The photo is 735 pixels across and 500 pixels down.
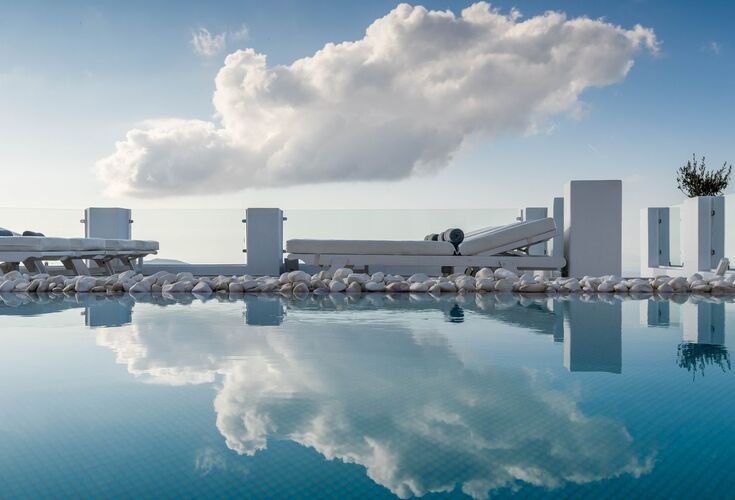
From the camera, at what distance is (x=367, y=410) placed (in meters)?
2.10

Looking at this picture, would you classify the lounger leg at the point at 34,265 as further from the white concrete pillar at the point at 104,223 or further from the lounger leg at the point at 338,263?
the lounger leg at the point at 338,263

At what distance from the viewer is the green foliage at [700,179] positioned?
1382 cm

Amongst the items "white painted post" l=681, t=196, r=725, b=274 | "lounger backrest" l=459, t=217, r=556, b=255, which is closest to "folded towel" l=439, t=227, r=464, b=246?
"lounger backrest" l=459, t=217, r=556, b=255

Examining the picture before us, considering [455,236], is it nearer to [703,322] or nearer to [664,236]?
[703,322]

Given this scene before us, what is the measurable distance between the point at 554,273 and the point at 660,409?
23.4ft

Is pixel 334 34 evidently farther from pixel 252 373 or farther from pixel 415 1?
pixel 252 373

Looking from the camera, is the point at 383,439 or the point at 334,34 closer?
the point at 383,439

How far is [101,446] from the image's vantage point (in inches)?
70.3

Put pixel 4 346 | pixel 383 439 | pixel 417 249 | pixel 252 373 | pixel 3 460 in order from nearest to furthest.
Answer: pixel 3 460, pixel 383 439, pixel 252 373, pixel 4 346, pixel 417 249

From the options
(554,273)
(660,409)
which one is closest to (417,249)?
(554,273)

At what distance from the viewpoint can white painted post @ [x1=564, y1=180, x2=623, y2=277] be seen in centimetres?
827

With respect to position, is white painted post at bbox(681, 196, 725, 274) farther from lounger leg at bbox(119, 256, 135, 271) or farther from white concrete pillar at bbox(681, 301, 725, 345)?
lounger leg at bbox(119, 256, 135, 271)

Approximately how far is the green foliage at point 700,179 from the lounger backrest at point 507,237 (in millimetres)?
7592

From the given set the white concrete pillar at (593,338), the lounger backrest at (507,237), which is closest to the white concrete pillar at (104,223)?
the lounger backrest at (507,237)
